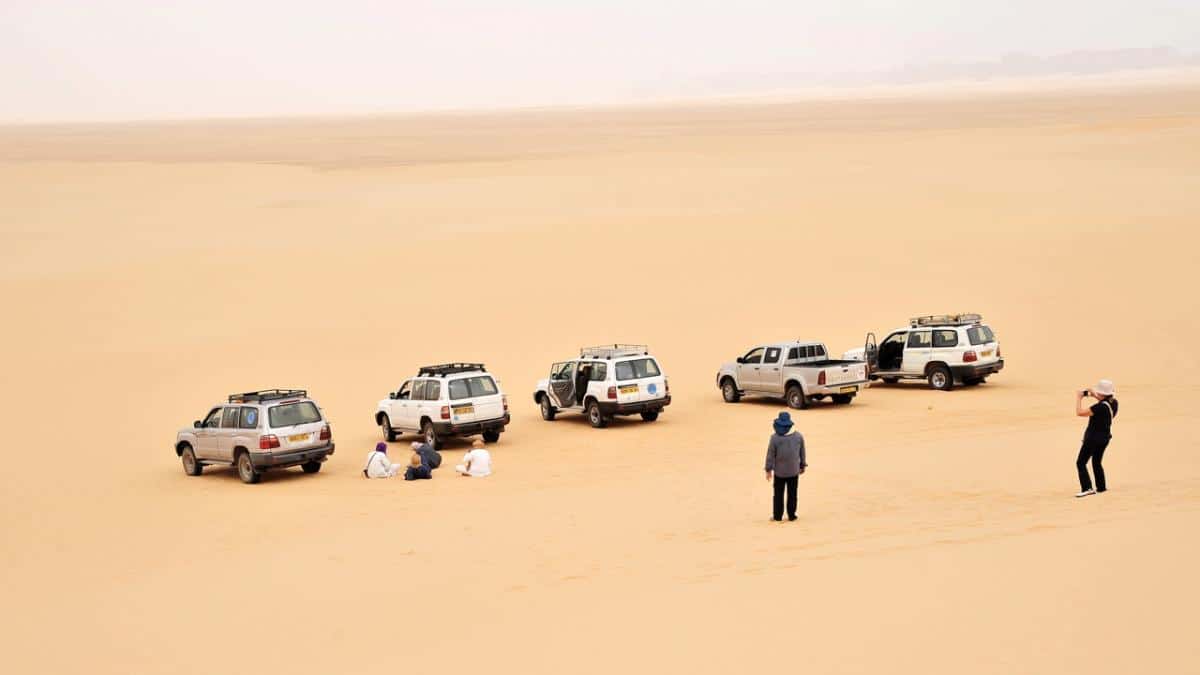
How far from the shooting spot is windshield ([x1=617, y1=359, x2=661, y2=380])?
92.7ft

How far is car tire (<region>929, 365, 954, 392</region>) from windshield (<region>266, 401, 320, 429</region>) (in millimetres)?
14881

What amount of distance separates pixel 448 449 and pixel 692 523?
10539 millimetres

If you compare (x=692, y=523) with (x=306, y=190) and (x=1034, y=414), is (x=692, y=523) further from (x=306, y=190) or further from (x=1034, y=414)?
(x=306, y=190)

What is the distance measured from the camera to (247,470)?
23031 mm

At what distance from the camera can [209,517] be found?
1973 cm

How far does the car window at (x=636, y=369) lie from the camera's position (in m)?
28.2

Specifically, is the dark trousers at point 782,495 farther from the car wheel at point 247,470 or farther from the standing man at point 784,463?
the car wheel at point 247,470

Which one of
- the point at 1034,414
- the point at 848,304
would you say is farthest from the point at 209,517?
the point at 848,304

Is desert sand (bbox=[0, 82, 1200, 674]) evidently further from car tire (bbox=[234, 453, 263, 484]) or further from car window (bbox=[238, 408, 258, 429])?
car window (bbox=[238, 408, 258, 429])

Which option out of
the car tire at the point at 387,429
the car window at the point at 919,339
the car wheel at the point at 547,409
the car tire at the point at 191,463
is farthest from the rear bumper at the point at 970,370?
the car tire at the point at 191,463

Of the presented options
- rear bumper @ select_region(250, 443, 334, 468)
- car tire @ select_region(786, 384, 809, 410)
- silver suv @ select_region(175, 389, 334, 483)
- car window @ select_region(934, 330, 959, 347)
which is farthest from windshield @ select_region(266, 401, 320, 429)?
car window @ select_region(934, 330, 959, 347)

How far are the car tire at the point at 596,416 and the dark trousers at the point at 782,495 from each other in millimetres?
11854

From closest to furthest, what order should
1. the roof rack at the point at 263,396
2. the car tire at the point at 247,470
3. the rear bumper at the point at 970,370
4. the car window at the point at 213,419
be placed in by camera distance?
1. the car tire at the point at 247,470
2. the roof rack at the point at 263,396
3. the car window at the point at 213,419
4. the rear bumper at the point at 970,370

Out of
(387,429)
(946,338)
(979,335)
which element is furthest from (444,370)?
(979,335)
